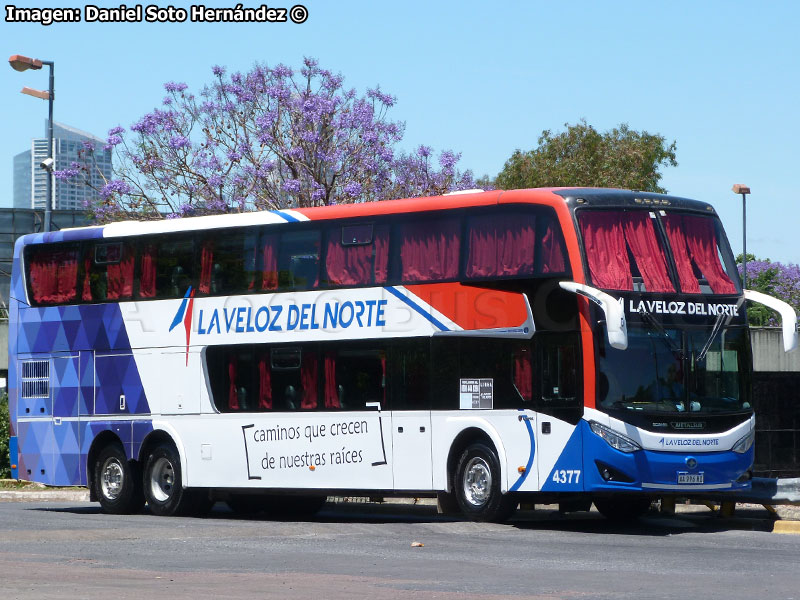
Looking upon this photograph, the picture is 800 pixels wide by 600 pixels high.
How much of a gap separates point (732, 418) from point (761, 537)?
1792 millimetres

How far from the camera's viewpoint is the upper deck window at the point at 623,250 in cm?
1884

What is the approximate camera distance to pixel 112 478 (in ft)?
80.3

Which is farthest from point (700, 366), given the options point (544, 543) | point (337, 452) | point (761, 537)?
point (337, 452)

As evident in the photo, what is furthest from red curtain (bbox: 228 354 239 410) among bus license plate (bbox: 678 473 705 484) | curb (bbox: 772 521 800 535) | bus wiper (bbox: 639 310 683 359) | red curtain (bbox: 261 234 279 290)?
curb (bbox: 772 521 800 535)

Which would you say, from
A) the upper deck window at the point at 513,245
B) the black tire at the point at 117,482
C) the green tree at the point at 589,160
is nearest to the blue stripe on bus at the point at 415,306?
the upper deck window at the point at 513,245

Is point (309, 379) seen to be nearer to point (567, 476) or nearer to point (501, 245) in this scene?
point (501, 245)

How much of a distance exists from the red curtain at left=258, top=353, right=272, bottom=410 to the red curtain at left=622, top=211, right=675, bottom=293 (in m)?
5.90

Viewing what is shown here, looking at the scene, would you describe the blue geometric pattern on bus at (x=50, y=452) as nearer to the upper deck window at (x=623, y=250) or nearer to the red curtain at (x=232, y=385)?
the red curtain at (x=232, y=385)

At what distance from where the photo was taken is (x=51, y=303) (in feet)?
82.8

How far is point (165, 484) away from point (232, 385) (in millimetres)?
2210

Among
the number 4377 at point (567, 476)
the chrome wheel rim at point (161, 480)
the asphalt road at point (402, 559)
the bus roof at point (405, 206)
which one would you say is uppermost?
the bus roof at point (405, 206)

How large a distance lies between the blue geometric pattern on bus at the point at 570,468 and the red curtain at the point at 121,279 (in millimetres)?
8134

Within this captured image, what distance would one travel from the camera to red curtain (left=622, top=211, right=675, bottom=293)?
1914 centimetres

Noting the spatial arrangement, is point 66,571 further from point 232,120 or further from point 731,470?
point 232,120
